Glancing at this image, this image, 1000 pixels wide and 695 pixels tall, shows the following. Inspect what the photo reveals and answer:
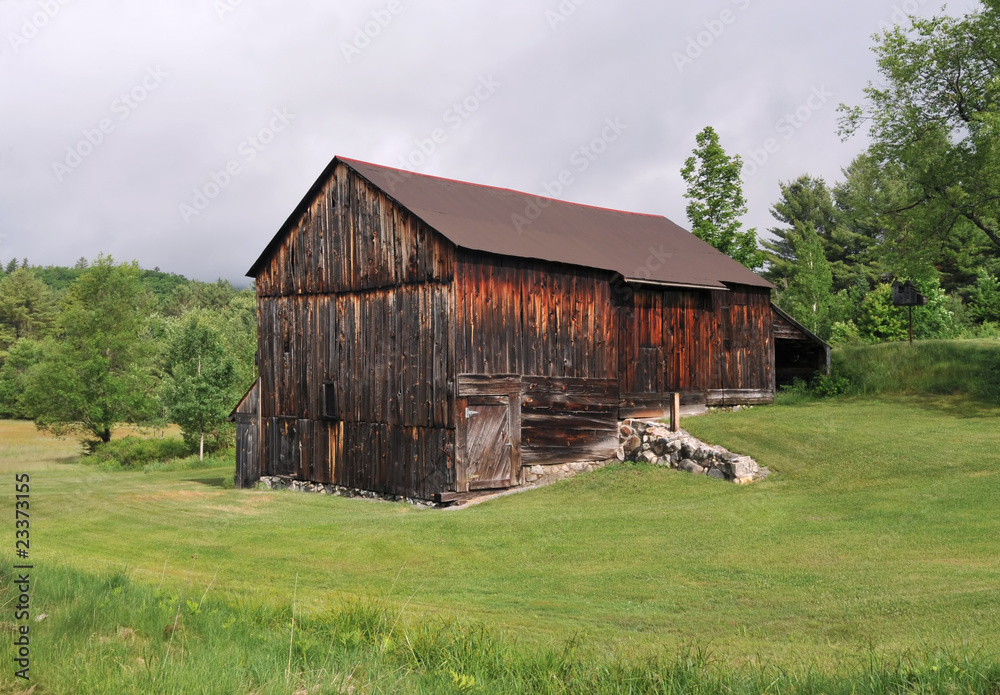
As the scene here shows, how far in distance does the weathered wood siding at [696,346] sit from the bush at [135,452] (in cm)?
3033

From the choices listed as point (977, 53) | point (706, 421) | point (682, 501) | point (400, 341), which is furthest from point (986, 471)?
point (977, 53)

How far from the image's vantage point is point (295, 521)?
63.9 feet

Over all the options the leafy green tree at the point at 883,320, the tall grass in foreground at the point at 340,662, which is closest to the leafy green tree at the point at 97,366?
the tall grass in foreground at the point at 340,662

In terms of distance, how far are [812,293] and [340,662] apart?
5822cm

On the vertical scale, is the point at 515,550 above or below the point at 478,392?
below

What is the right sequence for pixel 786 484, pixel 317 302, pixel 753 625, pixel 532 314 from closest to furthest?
pixel 753 625 → pixel 786 484 → pixel 532 314 → pixel 317 302

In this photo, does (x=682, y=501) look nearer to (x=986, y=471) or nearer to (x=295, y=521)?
(x=986, y=471)

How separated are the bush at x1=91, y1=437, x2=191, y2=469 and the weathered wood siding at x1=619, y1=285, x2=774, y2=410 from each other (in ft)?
99.5

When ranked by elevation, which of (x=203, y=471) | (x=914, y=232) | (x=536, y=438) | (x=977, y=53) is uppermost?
(x=977, y=53)

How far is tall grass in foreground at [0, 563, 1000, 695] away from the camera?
6.40 metres

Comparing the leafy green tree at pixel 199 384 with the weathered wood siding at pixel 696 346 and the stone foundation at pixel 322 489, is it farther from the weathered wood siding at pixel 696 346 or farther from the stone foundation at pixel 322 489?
the weathered wood siding at pixel 696 346

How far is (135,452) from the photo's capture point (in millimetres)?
47406

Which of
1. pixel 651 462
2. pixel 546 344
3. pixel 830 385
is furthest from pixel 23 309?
pixel 651 462

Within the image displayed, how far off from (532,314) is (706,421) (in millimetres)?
7703
